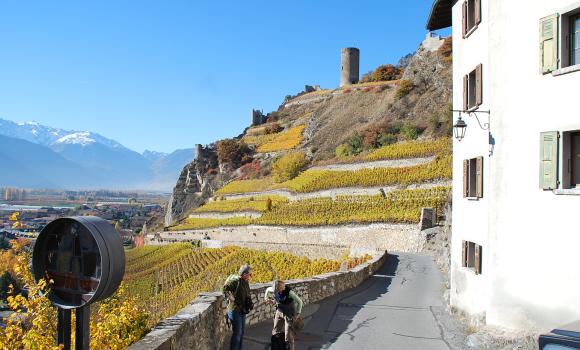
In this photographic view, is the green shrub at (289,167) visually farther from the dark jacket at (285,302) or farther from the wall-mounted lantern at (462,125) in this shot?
the dark jacket at (285,302)

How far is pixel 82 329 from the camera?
Result: 623 centimetres

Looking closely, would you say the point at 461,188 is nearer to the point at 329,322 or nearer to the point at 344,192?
the point at 329,322

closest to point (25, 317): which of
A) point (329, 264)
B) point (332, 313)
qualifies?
point (332, 313)

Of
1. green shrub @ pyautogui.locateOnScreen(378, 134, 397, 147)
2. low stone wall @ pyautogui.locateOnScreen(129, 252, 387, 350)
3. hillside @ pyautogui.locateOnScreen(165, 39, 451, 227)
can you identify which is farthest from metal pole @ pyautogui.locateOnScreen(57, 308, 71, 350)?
green shrub @ pyautogui.locateOnScreen(378, 134, 397, 147)

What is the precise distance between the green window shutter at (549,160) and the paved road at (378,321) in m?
4.27

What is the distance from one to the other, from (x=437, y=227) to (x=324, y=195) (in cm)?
1646

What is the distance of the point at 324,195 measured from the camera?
4884 cm

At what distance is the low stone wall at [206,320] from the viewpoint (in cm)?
677

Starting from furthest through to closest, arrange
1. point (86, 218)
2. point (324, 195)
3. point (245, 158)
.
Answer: point (245, 158), point (324, 195), point (86, 218)

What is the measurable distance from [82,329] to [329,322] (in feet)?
27.5

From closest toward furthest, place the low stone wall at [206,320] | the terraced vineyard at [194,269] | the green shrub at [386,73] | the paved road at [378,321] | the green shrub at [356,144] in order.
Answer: the low stone wall at [206,320]
the paved road at [378,321]
the terraced vineyard at [194,269]
the green shrub at [356,144]
the green shrub at [386,73]

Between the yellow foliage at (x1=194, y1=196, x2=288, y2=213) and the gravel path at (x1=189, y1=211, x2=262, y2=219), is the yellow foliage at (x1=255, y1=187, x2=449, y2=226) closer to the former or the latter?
the yellow foliage at (x1=194, y1=196, x2=288, y2=213)

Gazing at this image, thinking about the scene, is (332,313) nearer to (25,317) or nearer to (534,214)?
(534,214)

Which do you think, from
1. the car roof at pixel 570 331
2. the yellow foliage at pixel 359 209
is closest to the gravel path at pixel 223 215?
the yellow foliage at pixel 359 209
